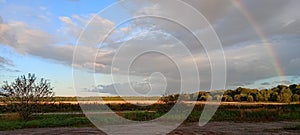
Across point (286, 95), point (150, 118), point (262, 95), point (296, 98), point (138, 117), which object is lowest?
point (150, 118)

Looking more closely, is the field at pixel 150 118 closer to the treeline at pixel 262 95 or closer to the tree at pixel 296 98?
the treeline at pixel 262 95

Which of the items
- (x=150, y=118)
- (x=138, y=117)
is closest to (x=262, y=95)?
(x=150, y=118)

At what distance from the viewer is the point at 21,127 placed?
22047 mm

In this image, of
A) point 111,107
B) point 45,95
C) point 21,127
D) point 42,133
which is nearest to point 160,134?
point 42,133

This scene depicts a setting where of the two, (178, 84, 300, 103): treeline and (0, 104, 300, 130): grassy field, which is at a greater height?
(178, 84, 300, 103): treeline

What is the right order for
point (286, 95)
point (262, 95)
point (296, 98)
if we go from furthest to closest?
point (262, 95) → point (286, 95) → point (296, 98)

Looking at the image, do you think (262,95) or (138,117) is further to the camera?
(262,95)

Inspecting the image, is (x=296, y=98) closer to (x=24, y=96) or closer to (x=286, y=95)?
(x=286, y=95)

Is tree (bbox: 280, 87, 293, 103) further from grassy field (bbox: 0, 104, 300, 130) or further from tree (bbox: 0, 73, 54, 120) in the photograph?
tree (bbox: 0, 73, 54, 120)

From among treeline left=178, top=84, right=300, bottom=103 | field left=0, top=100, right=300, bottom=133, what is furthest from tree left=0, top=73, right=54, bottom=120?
treeline left=178, top=84, right=300, bottom=103

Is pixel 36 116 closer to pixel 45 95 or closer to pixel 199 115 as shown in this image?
pixel 45 95

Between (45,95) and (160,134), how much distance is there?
1246 cm

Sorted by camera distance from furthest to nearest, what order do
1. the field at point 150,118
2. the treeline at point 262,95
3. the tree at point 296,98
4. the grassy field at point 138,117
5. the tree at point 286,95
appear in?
the treeline at point 262,95 → the tree at point 286,95 → the tree at point 296,98 → the grassy field at point 138,117 → the field at point 150,118

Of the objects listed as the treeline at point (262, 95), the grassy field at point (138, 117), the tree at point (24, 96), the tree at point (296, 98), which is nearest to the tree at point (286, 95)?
the treeline at point (262, 95)
